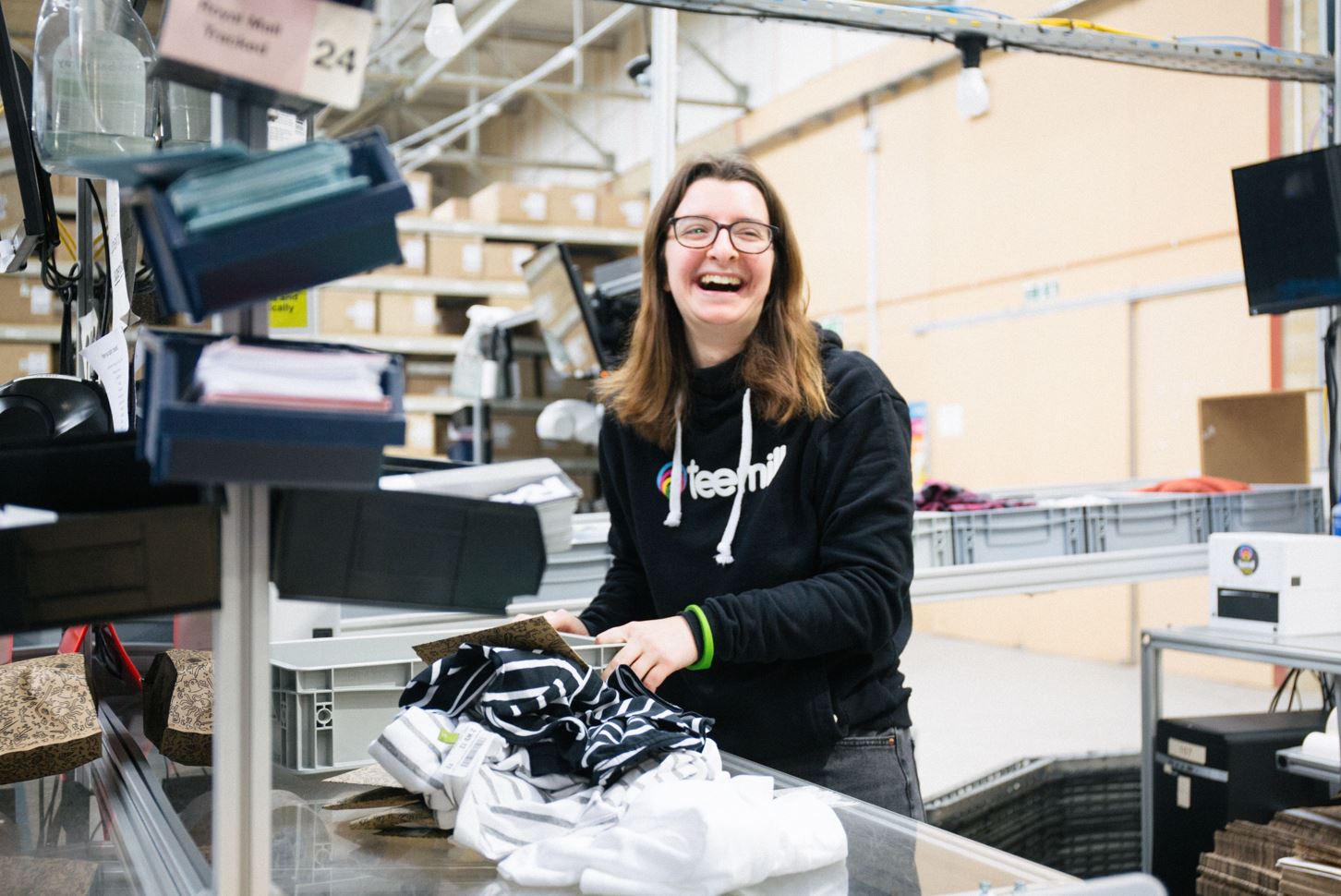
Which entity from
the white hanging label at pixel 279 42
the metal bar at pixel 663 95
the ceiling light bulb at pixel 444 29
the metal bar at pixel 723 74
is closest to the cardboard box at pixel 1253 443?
the metal bar at pixel 663 95

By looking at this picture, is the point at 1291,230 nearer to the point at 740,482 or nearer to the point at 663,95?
the point at 663,95

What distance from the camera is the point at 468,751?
1.08 m

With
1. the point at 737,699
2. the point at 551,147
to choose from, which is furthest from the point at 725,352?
the point at 551,147

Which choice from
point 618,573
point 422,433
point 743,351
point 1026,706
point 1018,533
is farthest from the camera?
point 422,433

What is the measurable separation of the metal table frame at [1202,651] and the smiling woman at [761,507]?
136 centimetres

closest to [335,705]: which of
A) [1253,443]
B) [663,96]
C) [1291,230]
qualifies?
[663,96]

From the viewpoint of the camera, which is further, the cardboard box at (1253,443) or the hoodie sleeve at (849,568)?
the cardboard box at (1253,443)

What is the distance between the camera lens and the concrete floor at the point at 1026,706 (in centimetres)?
485

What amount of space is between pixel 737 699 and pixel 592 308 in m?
2.43

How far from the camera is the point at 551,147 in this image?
12344 mm

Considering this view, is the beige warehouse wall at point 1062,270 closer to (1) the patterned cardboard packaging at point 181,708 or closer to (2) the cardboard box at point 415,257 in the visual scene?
(2) the cardboard box at point 415,257

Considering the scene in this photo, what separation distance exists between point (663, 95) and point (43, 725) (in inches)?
103

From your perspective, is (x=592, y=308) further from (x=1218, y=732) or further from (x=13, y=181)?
(x=1218, y=732)

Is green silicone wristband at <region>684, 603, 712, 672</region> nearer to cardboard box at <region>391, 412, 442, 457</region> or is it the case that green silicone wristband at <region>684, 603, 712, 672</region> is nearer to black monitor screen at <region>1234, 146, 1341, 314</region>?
black monitor screen at <region>1234, 146, 1341, 314</region>
